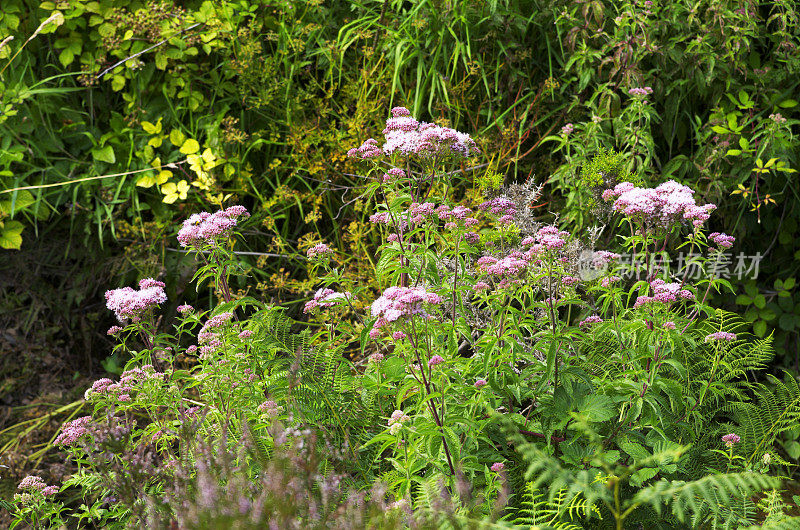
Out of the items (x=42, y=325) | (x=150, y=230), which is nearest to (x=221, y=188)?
(x=150, y=230)

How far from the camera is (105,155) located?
357 centimetres

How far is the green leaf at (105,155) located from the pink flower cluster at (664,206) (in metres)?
2.66

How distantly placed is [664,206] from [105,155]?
284 centimetres

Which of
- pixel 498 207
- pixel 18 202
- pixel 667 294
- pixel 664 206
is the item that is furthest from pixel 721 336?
pixel 18 202

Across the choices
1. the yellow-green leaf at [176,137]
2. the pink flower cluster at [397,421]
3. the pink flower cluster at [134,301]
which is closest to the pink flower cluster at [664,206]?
the pink flower cluster at [397,421]

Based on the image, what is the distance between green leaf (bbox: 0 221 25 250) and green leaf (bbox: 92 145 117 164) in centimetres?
51

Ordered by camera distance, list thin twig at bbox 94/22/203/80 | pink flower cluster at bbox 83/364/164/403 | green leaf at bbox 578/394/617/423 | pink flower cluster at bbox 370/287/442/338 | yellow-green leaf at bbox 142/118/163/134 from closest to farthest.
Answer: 1. pink flower cluster at bbox 370/287/442/338
2. green leaf at bbox 578/394/617/423
3. pink flower cluster at bbox 83/364/164/403
4. thin twig at bbox 94/22/203/80
5. yellow-green leaf at bbox 142/118/163/134

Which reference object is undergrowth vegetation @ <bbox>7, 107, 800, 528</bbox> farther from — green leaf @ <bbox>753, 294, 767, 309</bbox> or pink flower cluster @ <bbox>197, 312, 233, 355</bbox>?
green leaf @ <bbox>753, 294, 767, 309</bbox>

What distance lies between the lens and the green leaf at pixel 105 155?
355 centimetres

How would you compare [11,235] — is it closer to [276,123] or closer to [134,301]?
[276,123]

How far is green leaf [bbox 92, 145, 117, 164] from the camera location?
140 inches

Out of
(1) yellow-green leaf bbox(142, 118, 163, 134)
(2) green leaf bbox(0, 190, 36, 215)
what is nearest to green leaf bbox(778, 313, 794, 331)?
(1) yellow-green leaf bbox(142, 118, 163, 134)

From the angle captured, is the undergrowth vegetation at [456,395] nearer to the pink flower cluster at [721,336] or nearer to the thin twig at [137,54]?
the pink flower cluster at [721,336]

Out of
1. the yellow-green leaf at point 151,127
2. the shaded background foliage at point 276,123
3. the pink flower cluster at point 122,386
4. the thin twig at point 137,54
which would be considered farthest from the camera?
the yellow-green leaf at point 151,127
